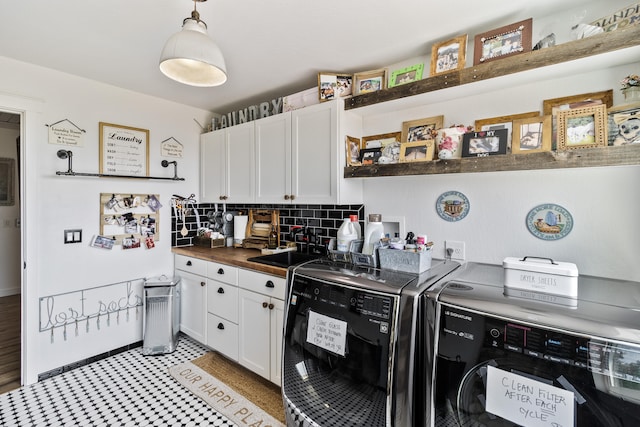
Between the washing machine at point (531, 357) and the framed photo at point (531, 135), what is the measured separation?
675 millimetres

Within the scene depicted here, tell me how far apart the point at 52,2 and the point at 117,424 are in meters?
2.36

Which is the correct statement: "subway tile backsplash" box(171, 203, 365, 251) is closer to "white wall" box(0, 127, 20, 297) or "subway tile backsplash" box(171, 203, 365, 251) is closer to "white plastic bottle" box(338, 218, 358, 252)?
"white plastic bottle" box(338, 218, 358, 252)

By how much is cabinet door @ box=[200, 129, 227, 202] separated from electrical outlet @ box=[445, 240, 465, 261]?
207cm

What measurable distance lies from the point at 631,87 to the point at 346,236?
151 cm

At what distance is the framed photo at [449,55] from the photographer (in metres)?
1.61

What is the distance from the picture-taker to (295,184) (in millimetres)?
2277

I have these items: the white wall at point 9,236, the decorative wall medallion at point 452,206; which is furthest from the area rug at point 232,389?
the white wall at point 9,236

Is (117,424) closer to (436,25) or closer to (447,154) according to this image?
(447,154)

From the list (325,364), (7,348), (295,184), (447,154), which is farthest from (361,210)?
(7,348)

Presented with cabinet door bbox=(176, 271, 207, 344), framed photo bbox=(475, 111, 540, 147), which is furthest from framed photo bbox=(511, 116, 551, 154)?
cabinet door bbox=(176, 271, 207, 344)

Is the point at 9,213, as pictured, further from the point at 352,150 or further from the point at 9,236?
the point at 352,150

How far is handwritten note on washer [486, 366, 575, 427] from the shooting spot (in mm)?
891

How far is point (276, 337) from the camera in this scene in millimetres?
1990

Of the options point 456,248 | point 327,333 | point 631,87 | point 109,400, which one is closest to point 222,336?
point 109,400
